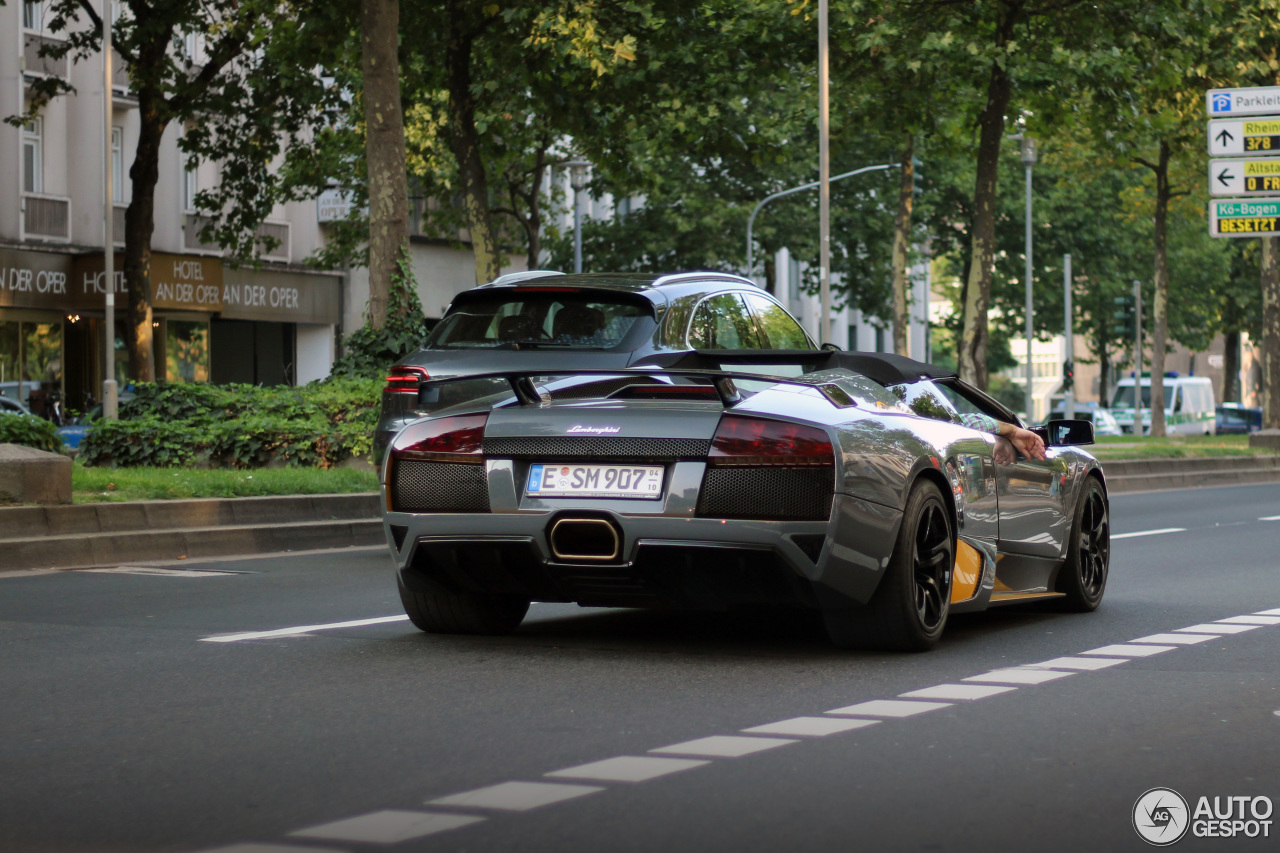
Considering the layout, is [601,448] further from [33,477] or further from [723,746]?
[33,477]

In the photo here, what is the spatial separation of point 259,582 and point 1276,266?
3152cm

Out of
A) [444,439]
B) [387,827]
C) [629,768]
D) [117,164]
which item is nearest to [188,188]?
[117,164]

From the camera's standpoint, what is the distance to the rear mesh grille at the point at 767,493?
680cm

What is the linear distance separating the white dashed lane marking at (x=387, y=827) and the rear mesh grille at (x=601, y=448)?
2.58 metres

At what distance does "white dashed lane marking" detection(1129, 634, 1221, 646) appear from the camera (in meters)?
8.19

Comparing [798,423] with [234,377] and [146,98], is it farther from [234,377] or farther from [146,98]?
[234,377]

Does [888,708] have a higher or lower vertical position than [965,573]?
lower

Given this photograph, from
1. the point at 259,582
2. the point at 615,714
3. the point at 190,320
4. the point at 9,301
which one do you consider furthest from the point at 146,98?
the point at 615,714

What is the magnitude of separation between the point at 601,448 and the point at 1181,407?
69393 millimetres

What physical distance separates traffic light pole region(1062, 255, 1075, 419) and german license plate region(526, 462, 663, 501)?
154 feet

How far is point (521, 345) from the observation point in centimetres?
1065

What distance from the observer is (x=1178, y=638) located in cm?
833

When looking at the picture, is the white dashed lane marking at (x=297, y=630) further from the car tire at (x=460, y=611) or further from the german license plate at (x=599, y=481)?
the german license plate at (x=599, y=481)
